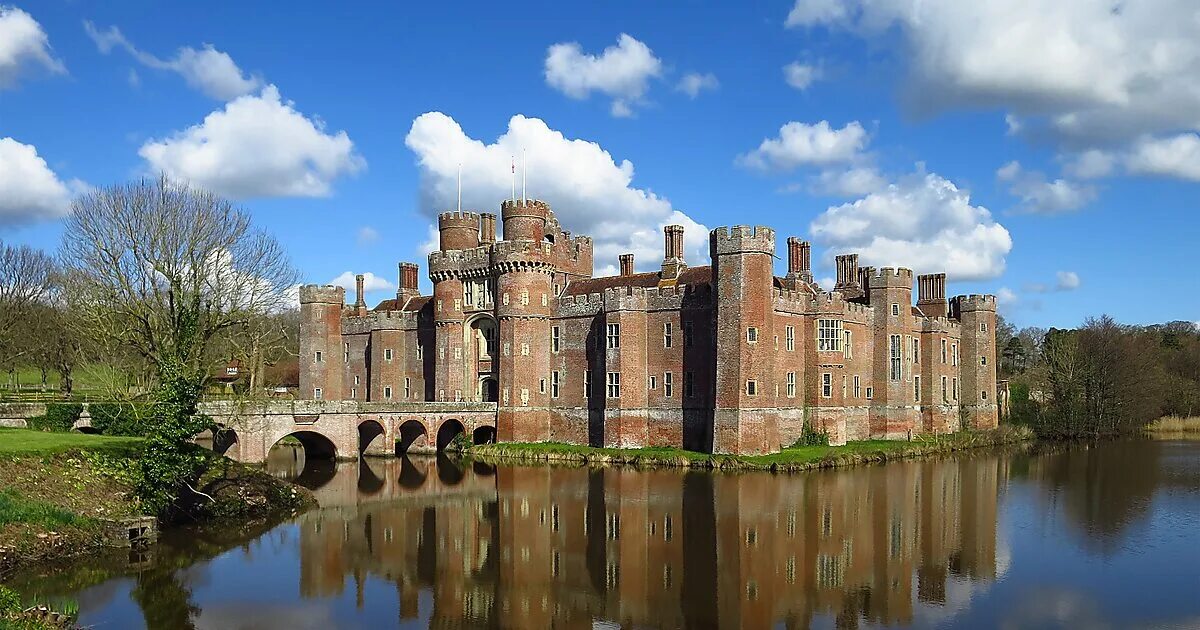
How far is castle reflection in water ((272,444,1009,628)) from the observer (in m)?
19.5

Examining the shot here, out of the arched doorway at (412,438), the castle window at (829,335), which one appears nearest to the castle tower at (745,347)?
the castle window at (829,335)

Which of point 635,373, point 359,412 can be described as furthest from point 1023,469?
point 359,412

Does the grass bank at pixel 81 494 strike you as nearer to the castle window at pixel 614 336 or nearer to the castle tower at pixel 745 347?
the castle tower at pixel 745 347

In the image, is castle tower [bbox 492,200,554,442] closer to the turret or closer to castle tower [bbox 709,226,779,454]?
the turret

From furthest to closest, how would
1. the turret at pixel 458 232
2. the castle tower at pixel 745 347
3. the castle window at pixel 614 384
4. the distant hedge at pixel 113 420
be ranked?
the turret at pixel 458 232 → the castle window at pixel 614 384 → the castle tower at pixel 745 347 → the distant hedge at pixel 113 420

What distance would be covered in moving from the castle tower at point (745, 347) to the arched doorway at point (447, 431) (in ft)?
55.7

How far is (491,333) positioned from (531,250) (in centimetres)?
646

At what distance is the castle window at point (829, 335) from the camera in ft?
164

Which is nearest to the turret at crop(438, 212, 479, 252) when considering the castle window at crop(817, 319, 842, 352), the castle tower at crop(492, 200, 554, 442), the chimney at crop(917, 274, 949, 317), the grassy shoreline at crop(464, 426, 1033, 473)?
the castle tower at crop(492, 200, 554, 442)

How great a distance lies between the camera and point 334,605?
19984 mm

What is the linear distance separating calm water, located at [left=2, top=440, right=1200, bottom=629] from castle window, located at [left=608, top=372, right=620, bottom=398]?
36.0 feet

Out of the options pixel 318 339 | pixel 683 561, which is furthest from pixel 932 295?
pixel 683 561

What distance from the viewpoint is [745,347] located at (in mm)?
43875

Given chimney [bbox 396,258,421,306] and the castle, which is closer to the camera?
the castle
